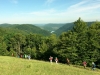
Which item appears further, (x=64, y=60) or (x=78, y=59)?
(x=64, y=60)

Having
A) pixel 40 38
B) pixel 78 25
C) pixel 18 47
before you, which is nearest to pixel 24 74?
pixel 78 25

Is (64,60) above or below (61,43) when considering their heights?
below

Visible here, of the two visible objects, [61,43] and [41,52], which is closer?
[61,43]

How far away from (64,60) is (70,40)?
318 inches

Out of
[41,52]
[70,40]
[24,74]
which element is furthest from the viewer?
[41,52]

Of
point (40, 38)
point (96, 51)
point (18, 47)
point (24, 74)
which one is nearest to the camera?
point (24, 74)

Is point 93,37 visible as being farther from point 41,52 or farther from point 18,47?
point 18,47

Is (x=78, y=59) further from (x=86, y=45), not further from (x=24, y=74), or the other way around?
(x=24, y=74)

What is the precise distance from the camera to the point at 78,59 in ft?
205

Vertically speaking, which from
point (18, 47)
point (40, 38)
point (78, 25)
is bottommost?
point (18, 47)

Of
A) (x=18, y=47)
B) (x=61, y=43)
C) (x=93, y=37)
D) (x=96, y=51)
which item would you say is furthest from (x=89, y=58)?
(x=18, y=47)

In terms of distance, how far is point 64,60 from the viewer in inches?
2628

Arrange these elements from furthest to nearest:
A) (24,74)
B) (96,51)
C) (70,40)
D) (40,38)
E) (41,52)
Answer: (40,38), (41,52), (70,40), (96,51), (24,74)

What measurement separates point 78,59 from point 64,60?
21.0ft
